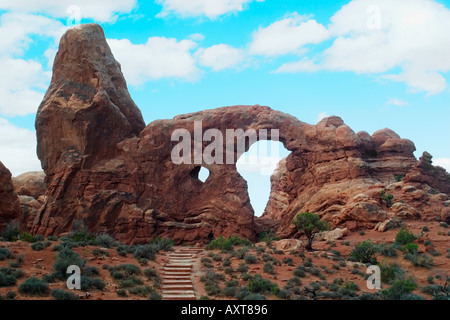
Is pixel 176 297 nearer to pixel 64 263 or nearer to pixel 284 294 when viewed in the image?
Result: pixel 284 294

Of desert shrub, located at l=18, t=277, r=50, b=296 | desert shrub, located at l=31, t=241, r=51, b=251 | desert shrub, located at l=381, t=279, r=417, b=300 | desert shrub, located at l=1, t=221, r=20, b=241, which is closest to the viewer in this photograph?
desert shrub, located at l=18, t=277, r=50, b=296

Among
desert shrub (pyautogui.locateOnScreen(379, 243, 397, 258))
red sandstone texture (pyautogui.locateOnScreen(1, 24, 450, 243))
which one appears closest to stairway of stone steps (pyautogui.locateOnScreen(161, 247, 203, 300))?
red sandstone texture (pyautogui.locateOnScreen(1, 24, 450, 243))

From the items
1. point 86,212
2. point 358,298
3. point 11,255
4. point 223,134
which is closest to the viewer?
point 358,298

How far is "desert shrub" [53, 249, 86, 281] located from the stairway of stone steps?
356 cm

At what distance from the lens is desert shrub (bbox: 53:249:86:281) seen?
1748cm

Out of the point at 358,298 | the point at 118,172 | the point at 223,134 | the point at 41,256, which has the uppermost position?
the point at 223,134

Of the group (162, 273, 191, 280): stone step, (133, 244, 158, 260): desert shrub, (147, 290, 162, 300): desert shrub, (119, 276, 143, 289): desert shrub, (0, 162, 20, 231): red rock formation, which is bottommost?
(147, 290, 162, 300): desert shrub

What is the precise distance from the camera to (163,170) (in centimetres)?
3609

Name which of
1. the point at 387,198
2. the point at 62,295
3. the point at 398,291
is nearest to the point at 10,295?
the point at 62,295

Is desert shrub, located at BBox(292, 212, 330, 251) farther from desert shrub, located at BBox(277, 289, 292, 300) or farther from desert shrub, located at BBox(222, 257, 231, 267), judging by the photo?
desert shrub, located at BBox(277, 289, 292, 300)
